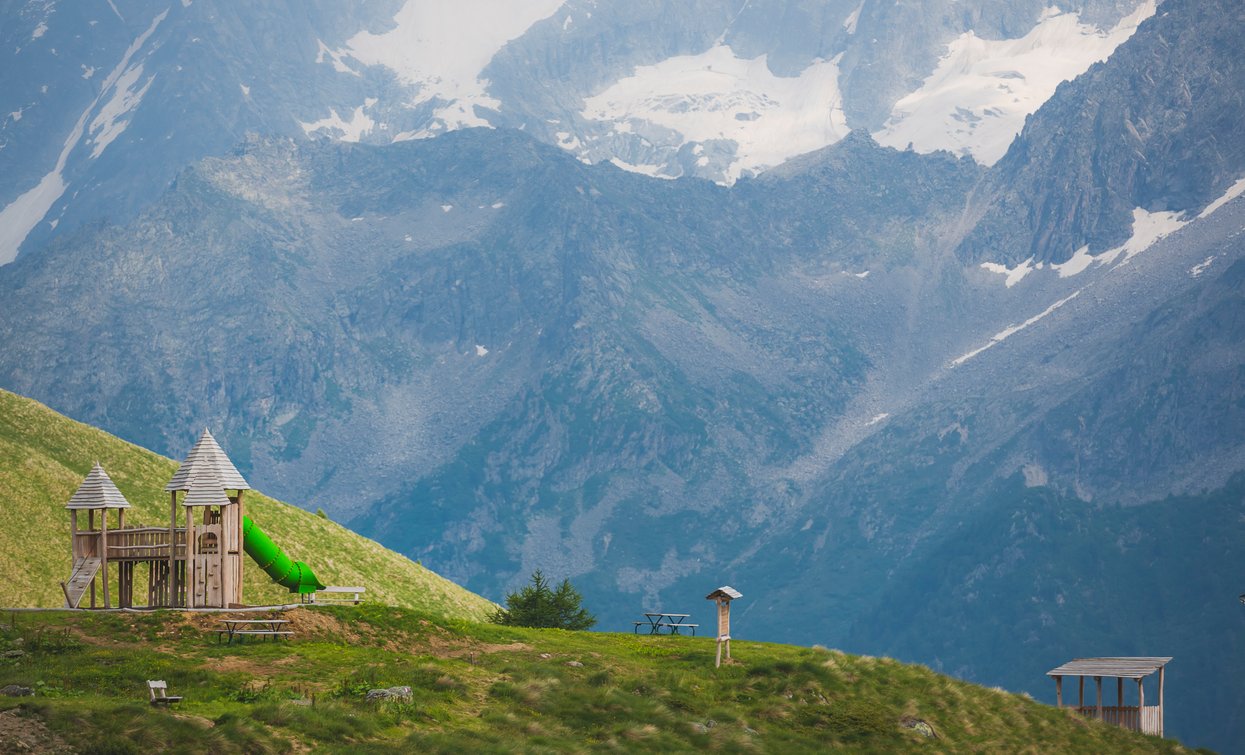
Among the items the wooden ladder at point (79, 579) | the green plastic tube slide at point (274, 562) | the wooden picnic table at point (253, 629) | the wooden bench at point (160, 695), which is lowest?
the wooden bench at point (160, 695)

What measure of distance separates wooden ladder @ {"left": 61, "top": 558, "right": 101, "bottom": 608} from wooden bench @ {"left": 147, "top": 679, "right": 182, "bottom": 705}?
19151mm

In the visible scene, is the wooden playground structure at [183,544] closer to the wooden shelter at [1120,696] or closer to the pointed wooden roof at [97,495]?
the pointed wooden roof at [97,495]

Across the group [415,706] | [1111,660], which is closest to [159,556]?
[415,706]

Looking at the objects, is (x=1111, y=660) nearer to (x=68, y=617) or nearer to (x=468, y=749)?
(x=468, y=749)

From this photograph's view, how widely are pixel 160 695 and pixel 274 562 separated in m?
26.7

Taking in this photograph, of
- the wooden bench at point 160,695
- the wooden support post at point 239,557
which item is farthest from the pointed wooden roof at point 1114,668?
the wooden bench at point 160,695

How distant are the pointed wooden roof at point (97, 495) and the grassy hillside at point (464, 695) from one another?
730cm

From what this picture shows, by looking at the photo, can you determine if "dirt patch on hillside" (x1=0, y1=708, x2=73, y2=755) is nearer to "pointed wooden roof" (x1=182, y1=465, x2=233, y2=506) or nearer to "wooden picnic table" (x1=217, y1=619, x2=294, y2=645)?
"wooden picnic table" (x1=217, y1=619, x2=294, y2=645)

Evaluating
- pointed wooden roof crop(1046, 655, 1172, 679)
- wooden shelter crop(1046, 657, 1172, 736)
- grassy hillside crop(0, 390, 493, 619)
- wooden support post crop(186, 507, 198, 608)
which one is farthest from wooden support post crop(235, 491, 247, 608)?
wooden shelter crop(1046, 657, 1172, 736)

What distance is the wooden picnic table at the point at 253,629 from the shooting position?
59875 mm

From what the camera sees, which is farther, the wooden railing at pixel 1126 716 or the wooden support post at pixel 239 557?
the wooden railing at pixel 1126 716

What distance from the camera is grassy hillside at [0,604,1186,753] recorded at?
45.9 m

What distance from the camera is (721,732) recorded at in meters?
Result: 56.4

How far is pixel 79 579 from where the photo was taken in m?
67.0
